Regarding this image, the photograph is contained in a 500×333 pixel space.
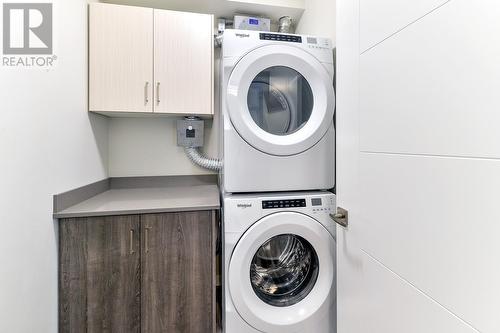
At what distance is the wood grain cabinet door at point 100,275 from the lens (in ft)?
3.97

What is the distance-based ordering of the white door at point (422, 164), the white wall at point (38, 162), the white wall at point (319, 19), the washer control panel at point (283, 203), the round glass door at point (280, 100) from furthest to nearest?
1. the white wall at point (319, 19)
2. the round glass door at point (280, 100)
3. the washer control panel at point (283, 203)
4. the white wall at point (38, 162)
5. the white door at point (422, 164)

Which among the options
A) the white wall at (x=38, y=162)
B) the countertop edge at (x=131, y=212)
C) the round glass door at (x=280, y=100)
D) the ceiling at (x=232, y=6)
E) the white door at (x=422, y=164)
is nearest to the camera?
the white door at (x=422, y=164)

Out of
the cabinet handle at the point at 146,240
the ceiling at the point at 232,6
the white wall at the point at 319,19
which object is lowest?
the cabinet handle at the point at 146,240

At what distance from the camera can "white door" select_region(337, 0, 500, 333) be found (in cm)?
49

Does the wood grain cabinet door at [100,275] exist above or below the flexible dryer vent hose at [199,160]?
below

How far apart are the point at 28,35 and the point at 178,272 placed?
48.9 inches

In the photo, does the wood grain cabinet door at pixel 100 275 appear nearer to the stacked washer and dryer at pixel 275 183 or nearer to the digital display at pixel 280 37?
the stacked washer and dryer at pixel 275 183

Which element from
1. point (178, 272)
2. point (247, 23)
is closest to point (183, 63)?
point (247, 23)

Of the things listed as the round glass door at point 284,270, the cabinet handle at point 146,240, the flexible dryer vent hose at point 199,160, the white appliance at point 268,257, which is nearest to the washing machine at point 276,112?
the white appliance at point 268,257

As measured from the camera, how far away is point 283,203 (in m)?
1.31

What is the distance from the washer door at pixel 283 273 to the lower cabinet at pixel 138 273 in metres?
0.21

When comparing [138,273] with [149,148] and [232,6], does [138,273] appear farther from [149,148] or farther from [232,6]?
[232,6]

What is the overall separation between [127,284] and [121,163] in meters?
0.96

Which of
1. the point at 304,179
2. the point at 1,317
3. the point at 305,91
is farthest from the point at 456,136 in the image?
the point at 1,317
